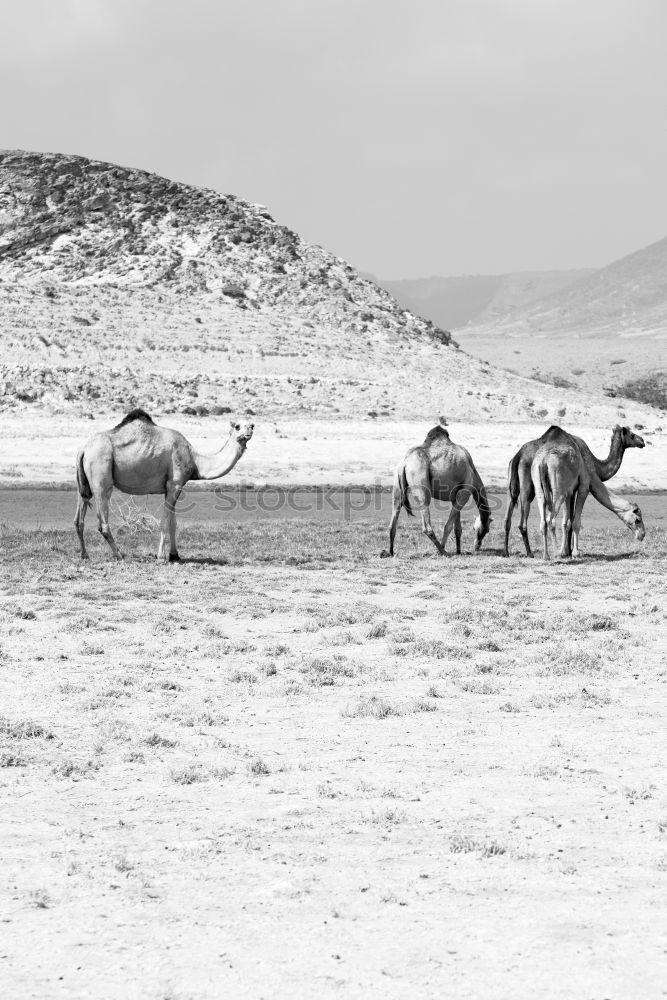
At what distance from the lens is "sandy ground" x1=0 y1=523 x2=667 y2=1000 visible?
4742mm

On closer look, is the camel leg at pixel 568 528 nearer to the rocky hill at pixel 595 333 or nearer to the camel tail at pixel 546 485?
the camel tail at pixel 546 485

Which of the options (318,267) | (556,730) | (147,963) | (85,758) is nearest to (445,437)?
(556,730)

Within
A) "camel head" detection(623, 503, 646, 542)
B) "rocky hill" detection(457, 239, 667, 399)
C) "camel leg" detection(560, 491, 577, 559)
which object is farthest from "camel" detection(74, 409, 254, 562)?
"rocky hill" detection(457, 239, 667, 399)

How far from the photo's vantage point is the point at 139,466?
15969 mm

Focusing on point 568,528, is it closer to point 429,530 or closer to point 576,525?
point 576,525

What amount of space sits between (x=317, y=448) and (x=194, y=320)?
23.0 m

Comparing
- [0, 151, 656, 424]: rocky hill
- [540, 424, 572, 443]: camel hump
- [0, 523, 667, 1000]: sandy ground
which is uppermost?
[0, 151, 656, 424]: rocky hill

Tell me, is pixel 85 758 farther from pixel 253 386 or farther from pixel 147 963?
pixel 253 386

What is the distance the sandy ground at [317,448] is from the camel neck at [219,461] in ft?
38.5

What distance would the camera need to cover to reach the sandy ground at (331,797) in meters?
4.74

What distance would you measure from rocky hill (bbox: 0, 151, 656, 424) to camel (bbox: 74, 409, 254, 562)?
24.6 m

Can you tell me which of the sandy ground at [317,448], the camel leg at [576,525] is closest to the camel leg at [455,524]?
the camel leg at [576,525]

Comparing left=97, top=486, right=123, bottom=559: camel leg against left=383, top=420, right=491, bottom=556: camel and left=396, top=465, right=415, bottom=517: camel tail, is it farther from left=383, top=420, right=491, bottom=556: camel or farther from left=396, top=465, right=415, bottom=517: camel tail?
left=396, top=465, right=415, bottom=517: camel tail

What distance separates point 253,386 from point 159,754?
38718 millimetres
